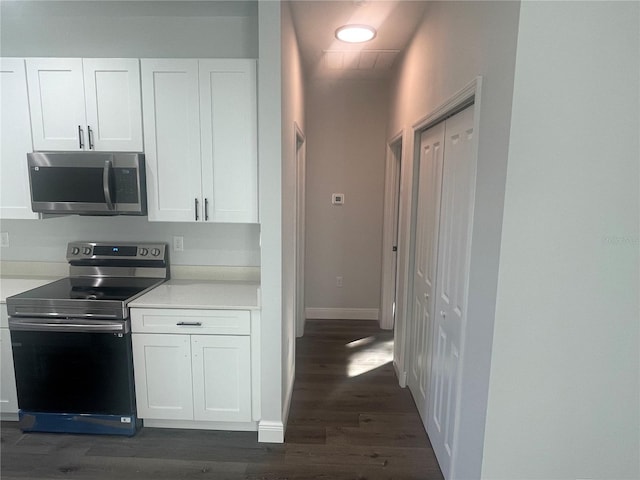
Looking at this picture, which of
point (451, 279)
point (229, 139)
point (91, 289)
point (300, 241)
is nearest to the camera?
point (451, 279)

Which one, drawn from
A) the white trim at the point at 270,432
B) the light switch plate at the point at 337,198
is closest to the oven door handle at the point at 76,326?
the white trim at the point at 270,432

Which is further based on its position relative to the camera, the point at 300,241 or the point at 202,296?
the point at 300,241

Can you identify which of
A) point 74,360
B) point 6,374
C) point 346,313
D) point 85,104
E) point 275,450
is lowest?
point 275,450

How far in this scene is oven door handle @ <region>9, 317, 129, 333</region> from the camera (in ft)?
7.16

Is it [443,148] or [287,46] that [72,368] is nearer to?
[287,46]

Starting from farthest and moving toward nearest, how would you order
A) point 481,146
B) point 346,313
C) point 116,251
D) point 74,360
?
point 346,313 < point 116,251 < point 74,360 < point 481,146

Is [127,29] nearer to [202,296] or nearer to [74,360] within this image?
[202,296]

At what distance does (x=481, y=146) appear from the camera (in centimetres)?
148

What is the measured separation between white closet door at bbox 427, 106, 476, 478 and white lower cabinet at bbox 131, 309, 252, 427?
113cm

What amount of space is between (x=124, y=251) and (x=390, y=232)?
8.31ft

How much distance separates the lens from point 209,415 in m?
2.32

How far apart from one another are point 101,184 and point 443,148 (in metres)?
2.11

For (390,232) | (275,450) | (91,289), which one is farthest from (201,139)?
(390,232)

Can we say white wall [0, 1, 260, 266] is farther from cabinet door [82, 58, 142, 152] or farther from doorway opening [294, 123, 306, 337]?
doorway opening [294, 123, 306, 337]
